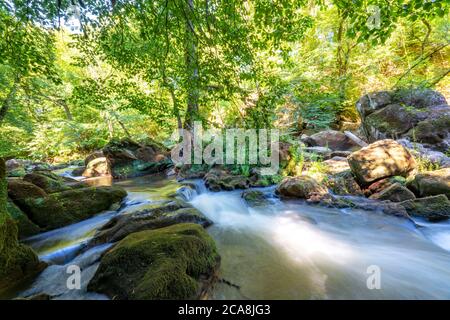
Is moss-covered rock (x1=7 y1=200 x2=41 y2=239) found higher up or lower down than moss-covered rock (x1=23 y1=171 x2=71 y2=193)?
lower down

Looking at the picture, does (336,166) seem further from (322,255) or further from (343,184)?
(322,255)

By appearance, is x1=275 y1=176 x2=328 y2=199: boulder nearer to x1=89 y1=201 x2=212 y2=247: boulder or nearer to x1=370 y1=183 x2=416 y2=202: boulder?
x1=370 y1=183 x2=416 y2=202: boulder

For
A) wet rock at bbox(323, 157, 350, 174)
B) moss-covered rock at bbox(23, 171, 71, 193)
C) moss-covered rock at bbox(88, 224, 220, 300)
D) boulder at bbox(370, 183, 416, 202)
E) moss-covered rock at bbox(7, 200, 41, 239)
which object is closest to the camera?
moss-covered rock at bbox(88, 224, 220, 300)

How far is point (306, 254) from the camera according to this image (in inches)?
130

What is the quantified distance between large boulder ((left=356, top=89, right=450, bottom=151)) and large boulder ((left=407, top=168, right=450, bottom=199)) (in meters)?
3.42

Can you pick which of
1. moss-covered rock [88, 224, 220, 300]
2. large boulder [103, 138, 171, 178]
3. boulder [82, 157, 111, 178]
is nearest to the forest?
moss-covered rock [88, 224, 220, 300]

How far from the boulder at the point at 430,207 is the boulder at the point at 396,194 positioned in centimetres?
24

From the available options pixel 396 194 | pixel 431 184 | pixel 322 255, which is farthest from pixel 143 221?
→ pixel 431 184

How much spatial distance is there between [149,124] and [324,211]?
58.9 feet

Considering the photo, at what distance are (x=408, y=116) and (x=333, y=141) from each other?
2.93m

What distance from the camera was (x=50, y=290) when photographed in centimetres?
242

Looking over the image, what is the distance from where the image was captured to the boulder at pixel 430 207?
408 cm

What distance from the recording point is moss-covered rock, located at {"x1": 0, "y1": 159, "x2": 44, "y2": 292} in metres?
2.47

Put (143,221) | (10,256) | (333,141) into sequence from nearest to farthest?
(10,256), (143,221), (333,141)
